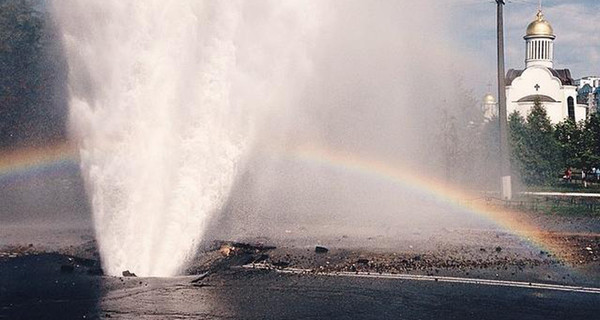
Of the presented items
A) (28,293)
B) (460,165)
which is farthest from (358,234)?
(460,165)

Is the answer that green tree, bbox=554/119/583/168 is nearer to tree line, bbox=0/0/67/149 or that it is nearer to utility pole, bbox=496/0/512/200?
utility pole, bbox=496/0/512/200

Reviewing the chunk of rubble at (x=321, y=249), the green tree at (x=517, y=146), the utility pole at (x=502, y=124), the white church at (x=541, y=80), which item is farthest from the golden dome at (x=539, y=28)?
the chunk of rubble at (x=321, y=249)

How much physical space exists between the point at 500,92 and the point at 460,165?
1052cm

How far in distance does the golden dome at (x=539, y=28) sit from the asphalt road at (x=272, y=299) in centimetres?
8171

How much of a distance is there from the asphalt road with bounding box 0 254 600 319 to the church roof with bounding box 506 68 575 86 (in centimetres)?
8422

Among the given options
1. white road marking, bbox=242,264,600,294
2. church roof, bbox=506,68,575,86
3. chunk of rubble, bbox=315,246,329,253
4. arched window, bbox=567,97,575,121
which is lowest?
white road marking, bbox=242,264,600,294

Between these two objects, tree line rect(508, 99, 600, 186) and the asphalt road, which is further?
tree line rect(508, 99, 600, 186)

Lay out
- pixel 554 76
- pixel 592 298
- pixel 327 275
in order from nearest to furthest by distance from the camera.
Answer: pixel 592 298, pixel 327 275, pixel 554 76

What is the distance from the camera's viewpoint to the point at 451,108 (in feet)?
163

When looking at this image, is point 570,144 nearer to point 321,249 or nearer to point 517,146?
point 517,146

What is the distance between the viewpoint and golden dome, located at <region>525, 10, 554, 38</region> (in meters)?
91.4

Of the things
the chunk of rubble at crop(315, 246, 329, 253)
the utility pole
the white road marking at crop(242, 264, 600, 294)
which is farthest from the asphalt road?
the utility pole

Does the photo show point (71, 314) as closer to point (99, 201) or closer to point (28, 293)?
point (28, 293)

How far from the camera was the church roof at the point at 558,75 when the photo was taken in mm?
96950
